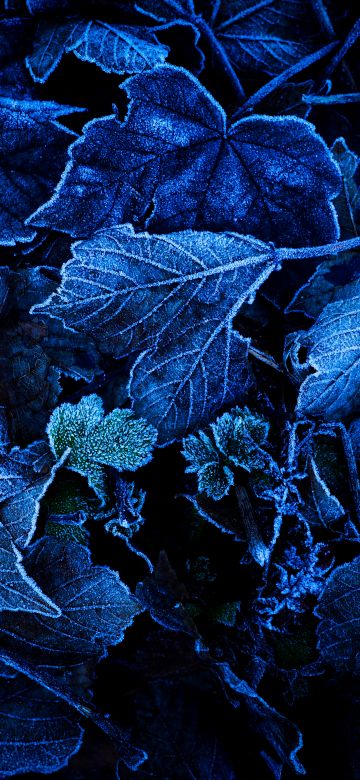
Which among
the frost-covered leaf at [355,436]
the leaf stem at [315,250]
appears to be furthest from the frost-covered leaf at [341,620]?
the leaf stem at [315,250]

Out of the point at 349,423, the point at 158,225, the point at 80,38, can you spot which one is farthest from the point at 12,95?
the point at 349,423

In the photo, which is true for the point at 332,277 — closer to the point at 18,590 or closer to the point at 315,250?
the point at 315,250

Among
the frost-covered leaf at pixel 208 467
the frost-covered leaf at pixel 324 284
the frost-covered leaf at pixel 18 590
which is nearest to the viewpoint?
the frost-covered leaf at pixel 18 590

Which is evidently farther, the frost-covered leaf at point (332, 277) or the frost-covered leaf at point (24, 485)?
the frost-covered leaf at point (332, 277)

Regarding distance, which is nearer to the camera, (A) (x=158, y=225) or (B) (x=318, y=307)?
(A) (x=158, y=225)

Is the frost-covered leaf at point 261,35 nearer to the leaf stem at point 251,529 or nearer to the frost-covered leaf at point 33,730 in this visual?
the leaf stem at point 251,529

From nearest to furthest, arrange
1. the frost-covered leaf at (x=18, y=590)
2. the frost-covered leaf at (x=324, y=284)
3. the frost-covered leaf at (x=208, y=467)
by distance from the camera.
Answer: the frost-covered leaf at (x=18, y=590), the frost-covered leaf at (x=208, y=467), the frost-covered leaf at (x=324, y=284)

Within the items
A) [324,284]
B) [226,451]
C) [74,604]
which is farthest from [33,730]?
[324,284]

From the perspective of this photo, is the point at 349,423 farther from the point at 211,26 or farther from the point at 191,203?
the point at 211,26
